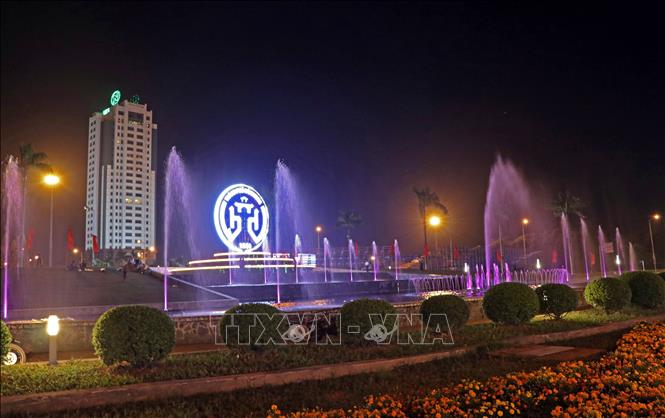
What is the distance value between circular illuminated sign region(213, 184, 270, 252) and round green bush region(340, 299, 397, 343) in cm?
2324

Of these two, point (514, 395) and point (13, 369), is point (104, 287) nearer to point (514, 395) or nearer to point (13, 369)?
point (13, 369)

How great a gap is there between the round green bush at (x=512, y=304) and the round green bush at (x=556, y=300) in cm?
150

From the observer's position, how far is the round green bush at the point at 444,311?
38.7 feet

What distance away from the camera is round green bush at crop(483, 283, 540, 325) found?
42.8 ft

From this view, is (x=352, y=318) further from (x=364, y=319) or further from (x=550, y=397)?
(x=550, y=397)

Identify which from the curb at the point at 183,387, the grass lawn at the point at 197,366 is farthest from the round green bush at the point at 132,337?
the curb at the point at 183,387

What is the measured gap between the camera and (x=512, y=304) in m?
13.0

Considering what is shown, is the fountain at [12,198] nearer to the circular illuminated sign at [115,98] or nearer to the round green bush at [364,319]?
the round green bush at [364,319]

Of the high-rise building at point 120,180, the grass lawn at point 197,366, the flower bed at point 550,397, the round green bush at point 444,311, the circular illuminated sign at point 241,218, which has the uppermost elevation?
the high-rise building at point 120,180

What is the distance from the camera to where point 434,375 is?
27.6 feet

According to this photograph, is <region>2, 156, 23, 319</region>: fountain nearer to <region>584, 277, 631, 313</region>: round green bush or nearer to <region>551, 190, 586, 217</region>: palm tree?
<region>584, 277, 631, 313</region>: round green bush

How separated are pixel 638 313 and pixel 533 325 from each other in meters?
4.93

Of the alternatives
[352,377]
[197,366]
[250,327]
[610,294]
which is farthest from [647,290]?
[197,366]

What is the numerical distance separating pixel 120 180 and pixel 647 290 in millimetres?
113036
